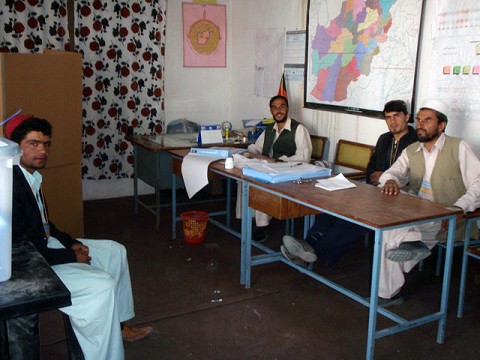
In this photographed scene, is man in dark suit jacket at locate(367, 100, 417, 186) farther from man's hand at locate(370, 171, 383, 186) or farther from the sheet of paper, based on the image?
the sheet of paper

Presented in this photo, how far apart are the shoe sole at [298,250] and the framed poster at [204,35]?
3.12 meters

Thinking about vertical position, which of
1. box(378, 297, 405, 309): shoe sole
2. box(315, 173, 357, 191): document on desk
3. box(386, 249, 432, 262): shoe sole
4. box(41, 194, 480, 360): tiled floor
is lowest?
box(41, 194, 480, 360): tiled floor

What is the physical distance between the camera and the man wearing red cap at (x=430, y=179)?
9.87ft

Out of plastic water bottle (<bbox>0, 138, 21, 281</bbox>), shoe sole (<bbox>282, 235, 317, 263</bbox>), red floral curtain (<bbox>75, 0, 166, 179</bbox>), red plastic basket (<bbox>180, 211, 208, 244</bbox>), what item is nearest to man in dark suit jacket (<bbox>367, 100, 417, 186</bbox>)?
shoe sole (<bbox>282, 235, 317, 263</bbox>)

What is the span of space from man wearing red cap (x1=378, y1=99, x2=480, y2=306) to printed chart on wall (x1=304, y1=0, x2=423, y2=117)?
68 cm

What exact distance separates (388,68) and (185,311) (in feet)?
7.63

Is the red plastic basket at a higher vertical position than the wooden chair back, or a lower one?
lower

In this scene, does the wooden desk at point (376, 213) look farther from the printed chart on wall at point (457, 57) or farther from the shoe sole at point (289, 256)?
the printed chart on wall at point (457, 57)

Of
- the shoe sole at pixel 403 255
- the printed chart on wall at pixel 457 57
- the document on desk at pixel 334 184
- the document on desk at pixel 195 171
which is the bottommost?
the shoe sole at pixel 403 255

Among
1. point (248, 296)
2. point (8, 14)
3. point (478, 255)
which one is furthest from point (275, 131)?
point (8, 14)

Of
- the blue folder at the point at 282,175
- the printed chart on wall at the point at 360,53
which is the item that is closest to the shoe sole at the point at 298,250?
the blue folder at the point at 282,175

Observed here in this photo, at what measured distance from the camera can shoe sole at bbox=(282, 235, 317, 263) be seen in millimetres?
3342

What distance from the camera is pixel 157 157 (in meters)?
4.63

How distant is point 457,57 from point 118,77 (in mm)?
3260
